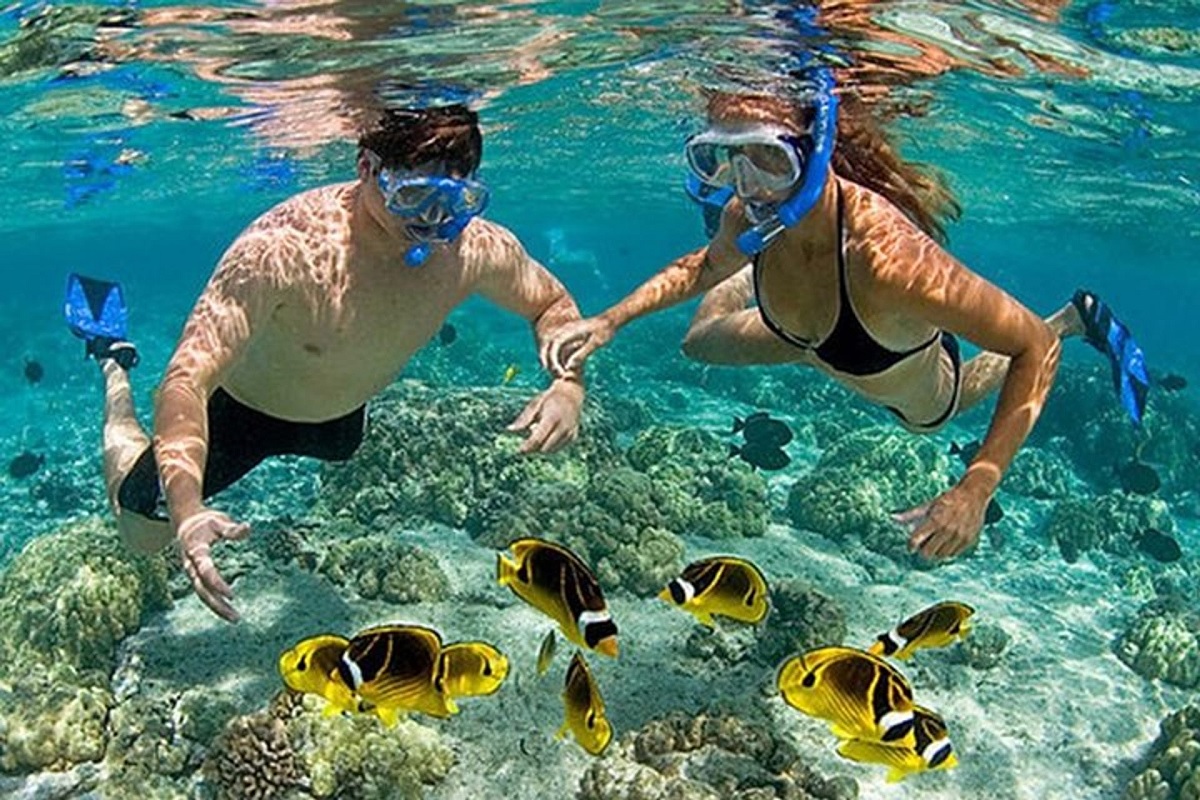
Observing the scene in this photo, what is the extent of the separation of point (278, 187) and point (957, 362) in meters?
29.8

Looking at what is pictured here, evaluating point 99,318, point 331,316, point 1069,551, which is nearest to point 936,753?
point 331,316

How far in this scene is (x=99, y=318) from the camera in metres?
9.90

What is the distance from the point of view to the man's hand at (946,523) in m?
4.04

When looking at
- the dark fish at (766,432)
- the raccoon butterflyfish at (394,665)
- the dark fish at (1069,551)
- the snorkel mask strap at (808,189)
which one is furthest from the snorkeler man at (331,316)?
the dark fish at (1069,551)

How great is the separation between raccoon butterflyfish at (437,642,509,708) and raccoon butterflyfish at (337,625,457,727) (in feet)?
0.13

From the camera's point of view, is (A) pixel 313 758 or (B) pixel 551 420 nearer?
(B) pixel 551 420

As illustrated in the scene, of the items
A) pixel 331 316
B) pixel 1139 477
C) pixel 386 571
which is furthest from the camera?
pixel 1139 477

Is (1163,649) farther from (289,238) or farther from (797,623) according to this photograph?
(289,238)

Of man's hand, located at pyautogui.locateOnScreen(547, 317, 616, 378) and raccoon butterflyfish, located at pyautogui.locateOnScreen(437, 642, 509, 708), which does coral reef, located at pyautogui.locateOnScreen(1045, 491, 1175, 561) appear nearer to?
man's hand, located at pyautogui.locateOnScreen(547, 317, 616, 378)

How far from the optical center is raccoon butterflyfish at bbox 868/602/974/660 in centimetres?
468

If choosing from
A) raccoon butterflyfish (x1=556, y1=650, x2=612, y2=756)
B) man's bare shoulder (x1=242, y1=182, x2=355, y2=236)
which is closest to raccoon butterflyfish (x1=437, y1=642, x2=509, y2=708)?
raccoon butterflyfish (x1=556, y1=650, x2=612, y2=756)

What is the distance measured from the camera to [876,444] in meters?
16.9

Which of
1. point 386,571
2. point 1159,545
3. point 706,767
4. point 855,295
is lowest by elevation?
point 1159,545

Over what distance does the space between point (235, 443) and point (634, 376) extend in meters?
18.5
